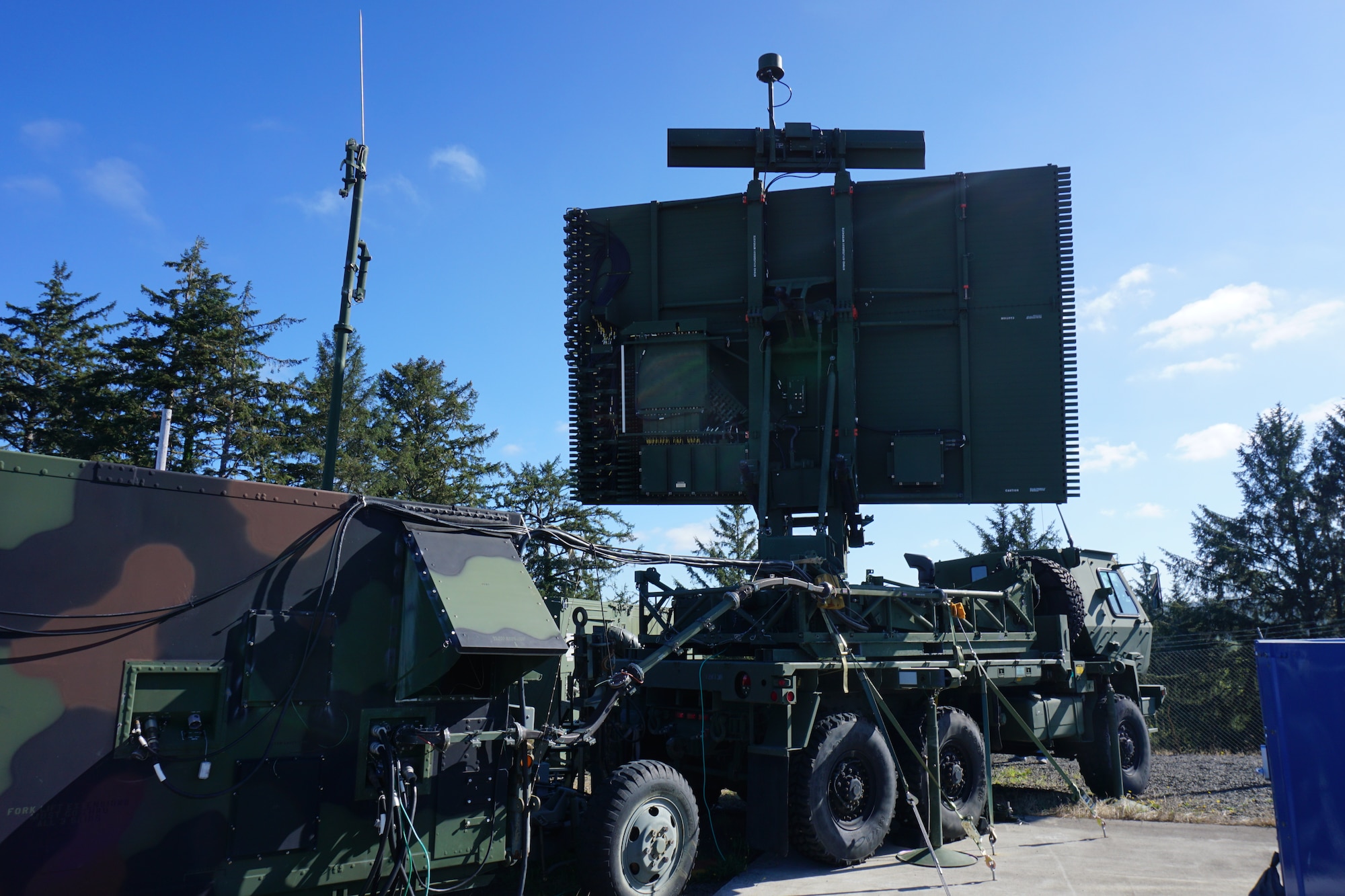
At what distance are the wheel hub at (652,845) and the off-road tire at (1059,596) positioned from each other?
6390mm

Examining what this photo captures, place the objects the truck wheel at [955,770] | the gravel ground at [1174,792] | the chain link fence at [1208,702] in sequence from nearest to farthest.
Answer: the truck wheel at [955,770]
the gravel ground at [1174,792]
the chain link fence at [1208,702]

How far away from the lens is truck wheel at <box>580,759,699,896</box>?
6305 mm

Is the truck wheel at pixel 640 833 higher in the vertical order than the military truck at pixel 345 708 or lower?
lower

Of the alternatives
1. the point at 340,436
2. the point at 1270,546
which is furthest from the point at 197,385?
the point at 1270,546

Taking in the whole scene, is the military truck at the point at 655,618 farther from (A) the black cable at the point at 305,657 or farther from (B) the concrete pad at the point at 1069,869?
(B) the concrete pad at the point at 1069,869

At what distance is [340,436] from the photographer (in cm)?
2597

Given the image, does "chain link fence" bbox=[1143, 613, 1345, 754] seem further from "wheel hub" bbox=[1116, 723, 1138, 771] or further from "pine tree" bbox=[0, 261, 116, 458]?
"pine tree" bbox=[0, 261, 116, 458]

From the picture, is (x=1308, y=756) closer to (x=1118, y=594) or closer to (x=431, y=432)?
(x=1118, y=594)

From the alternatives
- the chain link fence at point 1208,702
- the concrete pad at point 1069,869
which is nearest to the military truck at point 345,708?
the concrete pad at point 1069,869

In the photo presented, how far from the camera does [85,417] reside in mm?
23875

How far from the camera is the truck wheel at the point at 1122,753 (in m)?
11.6

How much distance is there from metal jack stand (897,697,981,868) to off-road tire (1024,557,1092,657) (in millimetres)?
3254

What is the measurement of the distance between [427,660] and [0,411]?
88.5ft

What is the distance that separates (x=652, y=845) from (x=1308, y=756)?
4.03 m
